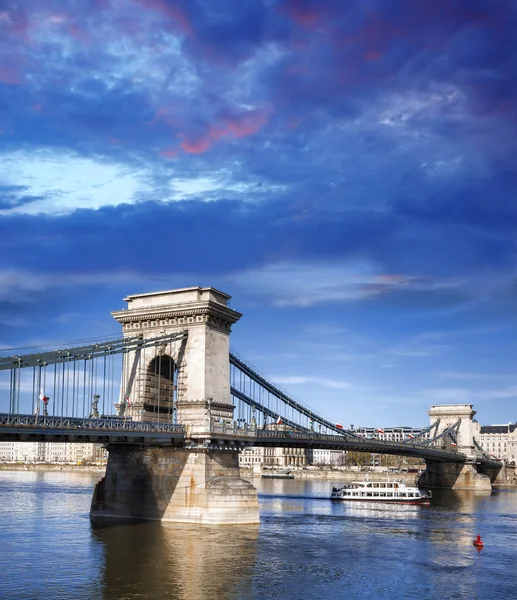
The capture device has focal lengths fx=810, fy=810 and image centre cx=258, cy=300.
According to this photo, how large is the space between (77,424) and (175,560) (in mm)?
12057

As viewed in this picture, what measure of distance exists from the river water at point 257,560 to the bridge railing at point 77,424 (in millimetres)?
7863

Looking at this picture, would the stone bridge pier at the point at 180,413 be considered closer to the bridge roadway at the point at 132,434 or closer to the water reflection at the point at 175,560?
the bridge roadway at the point at 132,434

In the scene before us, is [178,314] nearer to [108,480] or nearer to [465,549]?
[108,480]

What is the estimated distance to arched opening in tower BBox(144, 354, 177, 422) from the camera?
75.2 meters

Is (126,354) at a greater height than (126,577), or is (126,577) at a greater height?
(126,354)

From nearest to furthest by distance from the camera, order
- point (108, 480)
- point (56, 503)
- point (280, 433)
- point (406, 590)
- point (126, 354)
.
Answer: point (406, 590) → point (108, 480) → point (126, 354) → point (280, 433) → point (56, 503)

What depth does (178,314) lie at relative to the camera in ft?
238

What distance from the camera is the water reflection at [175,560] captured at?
43.8 meters

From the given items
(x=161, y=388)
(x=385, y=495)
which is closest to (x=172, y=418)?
(x=161, y=388)

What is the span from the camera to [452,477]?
16500 centimetres

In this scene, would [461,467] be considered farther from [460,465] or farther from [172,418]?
[172,418]

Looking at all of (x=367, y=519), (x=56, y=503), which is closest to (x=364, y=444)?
(x=367, y=519)

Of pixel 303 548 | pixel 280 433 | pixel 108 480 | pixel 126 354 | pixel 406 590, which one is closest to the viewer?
pixel 406 590

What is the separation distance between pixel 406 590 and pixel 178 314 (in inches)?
1362
